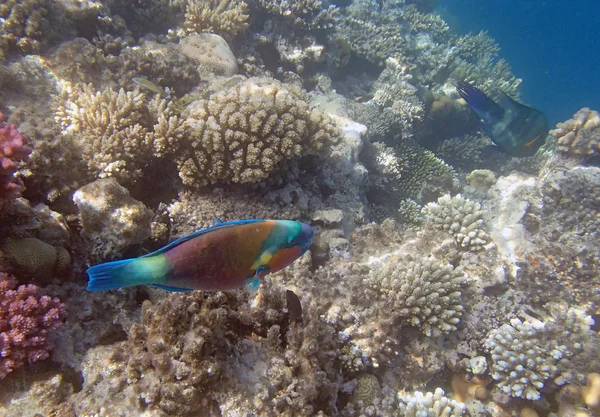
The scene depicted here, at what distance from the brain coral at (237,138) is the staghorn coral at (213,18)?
13.2 feet

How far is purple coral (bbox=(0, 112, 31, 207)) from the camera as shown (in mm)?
2963

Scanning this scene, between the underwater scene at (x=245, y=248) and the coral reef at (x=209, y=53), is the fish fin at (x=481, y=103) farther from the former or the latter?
the coral reef at (x=209, y=53)

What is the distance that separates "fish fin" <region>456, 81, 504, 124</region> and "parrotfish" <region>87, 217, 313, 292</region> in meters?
6.96

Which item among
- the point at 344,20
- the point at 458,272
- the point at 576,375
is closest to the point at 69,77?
the point at 458,272

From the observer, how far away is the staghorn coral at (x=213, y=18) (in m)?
7.84

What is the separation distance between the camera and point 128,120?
4543mm

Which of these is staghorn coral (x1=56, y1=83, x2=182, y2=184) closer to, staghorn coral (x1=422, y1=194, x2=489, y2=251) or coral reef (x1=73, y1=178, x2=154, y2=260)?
coral reef (x1=73, y1=178, x2=154, y2=260)

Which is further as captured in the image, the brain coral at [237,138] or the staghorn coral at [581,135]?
the staghorn coral at [581,135]

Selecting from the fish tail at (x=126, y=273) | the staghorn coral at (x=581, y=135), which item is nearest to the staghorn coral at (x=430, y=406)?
the fish tail at (x=126, y=273)

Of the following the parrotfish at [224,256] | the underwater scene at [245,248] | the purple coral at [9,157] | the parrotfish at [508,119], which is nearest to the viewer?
the parrotfish at [224,256]

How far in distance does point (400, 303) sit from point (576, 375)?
2.45 meters

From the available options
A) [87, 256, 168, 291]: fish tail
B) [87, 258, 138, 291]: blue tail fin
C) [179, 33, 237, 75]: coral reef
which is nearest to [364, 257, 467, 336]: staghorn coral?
[87, 256, 168, 291]: fish tail

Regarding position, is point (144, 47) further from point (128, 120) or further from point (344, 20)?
point (344, 20)

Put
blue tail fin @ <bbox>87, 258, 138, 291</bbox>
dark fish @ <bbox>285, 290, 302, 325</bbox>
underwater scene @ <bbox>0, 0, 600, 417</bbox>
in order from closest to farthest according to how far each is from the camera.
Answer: blue tail fin @ <bbox>87, 258, 138, 291</bbox> → underwater scene @ <bbox>0, 0, 600, 417</bbox> → dark fish @ <bbox>285, 290, 302, 325</bbox>
